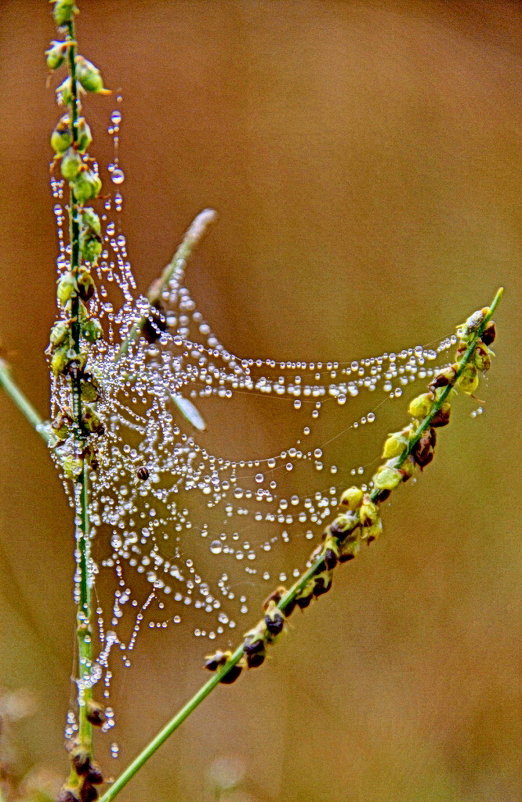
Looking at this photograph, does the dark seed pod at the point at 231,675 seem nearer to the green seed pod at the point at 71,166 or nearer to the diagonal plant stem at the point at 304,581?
the diagonal plant stem at the point at 304,581

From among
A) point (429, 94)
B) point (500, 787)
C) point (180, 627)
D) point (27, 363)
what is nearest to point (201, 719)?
point (180, 627)

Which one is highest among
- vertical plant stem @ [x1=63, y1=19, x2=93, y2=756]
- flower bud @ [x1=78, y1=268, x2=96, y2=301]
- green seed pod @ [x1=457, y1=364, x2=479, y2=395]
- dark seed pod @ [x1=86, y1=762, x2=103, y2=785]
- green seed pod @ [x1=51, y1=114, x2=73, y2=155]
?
green seed pod @ [x1=457, y1=364, x2=479, y2=395]

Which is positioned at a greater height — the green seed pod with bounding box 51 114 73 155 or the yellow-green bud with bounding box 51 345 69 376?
the green seed pod with bounding box 51 114 73 155

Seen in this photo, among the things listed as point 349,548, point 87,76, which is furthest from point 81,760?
point 87,76

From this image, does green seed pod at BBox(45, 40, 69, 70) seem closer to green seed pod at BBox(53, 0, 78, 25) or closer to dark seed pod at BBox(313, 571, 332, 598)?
green seed pod at BBox(53, 0, 78, 25)

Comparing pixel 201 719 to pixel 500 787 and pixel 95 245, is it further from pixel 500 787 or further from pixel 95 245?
pixel 95 245

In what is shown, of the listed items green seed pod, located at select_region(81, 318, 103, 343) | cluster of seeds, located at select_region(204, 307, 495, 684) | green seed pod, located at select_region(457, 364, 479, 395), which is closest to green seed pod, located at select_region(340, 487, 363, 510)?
cluster of seeds, located at select_region(204, 307, 495, 684)

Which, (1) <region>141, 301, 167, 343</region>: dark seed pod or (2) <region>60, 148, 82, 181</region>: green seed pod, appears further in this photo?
(1) <region>141, 301, 167, 343</region>: dark seed pod
